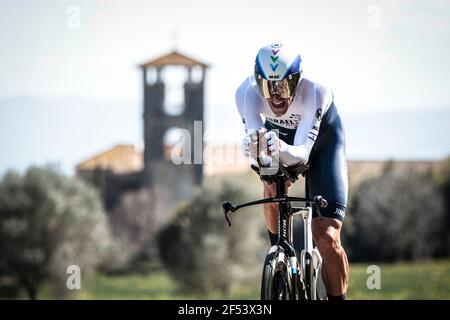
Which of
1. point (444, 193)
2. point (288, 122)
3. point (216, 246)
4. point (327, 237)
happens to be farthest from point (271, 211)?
point (444, 193)

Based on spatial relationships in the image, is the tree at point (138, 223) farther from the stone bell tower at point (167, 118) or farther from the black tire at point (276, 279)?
the black tire at point (276, 279)

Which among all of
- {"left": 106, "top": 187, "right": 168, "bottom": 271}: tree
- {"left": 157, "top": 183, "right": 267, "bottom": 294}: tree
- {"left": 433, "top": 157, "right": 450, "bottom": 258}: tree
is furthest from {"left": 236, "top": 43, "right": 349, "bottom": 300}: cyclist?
{"left": 106, "top": 187, "right": 168, "bottom": 271}: tree

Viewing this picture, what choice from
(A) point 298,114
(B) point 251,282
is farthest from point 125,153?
(A) point 298,114

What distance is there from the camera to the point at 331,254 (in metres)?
12.3

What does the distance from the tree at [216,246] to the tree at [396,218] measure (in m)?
7.45

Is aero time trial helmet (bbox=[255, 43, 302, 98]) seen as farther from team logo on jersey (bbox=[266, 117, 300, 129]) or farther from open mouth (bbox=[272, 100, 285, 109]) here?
team logo on jersey (bbox=[266, 117, 300, 129])

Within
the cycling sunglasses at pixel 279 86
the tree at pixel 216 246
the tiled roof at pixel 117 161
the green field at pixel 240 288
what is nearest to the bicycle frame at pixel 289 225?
the cycling sunglasses at pixel 279 86

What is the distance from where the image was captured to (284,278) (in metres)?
11.9

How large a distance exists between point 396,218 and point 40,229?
87.3ft

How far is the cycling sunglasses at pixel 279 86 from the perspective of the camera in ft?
39.3

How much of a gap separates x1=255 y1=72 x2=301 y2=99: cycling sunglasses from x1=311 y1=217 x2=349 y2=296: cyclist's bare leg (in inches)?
50.1

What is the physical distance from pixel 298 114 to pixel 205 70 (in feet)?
489

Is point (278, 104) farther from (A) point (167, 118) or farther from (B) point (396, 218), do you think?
Answer: (A) point (167, 118)
